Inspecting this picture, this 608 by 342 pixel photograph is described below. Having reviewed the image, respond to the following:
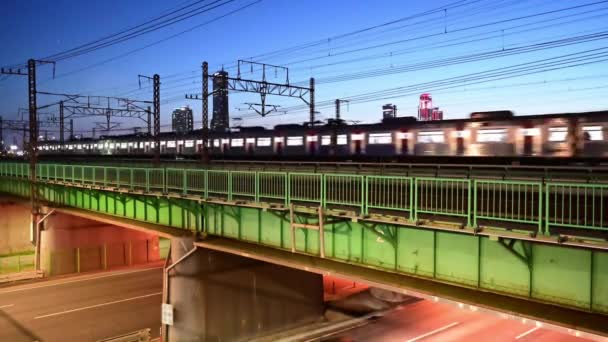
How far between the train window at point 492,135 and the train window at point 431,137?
1.77m

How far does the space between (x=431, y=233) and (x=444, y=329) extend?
554 inches

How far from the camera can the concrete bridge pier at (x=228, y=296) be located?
1889cm

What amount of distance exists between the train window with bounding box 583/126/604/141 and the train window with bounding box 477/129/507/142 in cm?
309

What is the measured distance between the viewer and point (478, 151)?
20719mm

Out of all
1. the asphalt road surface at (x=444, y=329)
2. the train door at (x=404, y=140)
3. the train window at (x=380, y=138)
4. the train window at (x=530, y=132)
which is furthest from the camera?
the train window at (x=380, y=138)

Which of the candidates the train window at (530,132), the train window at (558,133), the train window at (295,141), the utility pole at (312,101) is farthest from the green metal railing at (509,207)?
the utility pole at (312,101)

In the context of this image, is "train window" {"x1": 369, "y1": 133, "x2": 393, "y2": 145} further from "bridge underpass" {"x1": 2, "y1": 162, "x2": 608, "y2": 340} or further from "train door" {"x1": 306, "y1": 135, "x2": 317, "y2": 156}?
"bridge underpass" {"x1": 2, "y1": 162, "x2": 608, "y2": 340}

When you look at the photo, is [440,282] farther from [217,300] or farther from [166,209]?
[166,209]

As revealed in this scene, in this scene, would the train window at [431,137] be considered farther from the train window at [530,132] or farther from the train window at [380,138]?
the train window at [530,132]

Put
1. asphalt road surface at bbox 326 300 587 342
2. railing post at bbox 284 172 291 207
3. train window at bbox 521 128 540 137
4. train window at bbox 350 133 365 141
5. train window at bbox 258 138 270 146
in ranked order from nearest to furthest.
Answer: railing post at bbox 284 172 291 207 → train window at bbox 521 128 540 137 → asphalt road surface at bbox 326 300 587 342 → train window at bbox 350 133 365 141 → train window at bbox 258 138 270 146

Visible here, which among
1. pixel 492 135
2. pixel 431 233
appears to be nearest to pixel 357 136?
pixel 492 135

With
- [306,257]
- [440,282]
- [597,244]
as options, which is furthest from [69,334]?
[597,244]

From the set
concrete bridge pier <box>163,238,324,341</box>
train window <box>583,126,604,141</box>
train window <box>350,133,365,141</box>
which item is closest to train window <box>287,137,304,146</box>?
train window <box>350,133,365,141</box>

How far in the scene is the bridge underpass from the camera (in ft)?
29.6
